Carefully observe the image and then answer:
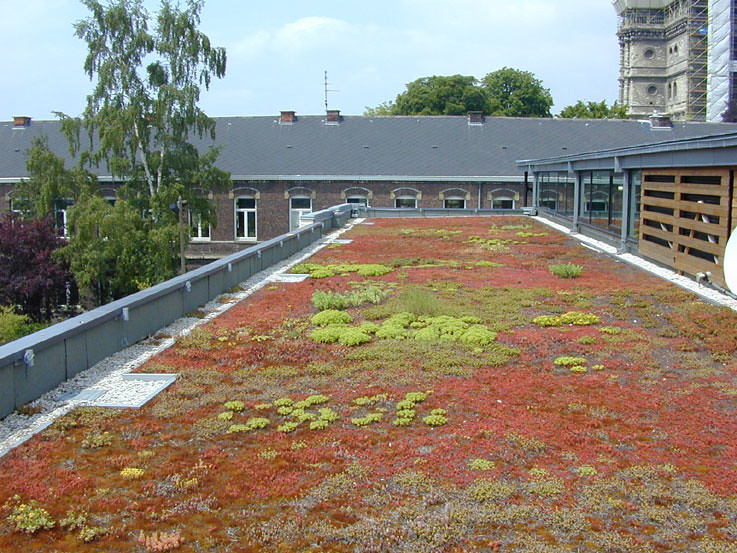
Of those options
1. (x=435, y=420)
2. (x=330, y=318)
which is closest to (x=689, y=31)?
(x=330, y=318)

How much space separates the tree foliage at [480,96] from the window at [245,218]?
23936 millimetres

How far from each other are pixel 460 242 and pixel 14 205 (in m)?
25.5

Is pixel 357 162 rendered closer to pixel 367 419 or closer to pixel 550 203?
pixel 550 203

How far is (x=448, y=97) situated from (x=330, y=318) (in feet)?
169

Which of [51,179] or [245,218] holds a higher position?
[51,179]

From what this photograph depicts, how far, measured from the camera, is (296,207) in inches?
1582

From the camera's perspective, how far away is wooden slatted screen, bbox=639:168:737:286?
12289mm

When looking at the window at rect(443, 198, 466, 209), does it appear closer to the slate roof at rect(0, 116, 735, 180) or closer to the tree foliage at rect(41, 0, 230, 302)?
the slate roof at rect(0, 116, 735, 180)

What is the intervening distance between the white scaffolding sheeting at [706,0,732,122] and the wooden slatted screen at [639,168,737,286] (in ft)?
209

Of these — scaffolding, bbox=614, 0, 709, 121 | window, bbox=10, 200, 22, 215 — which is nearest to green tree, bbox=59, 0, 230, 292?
window, bbox=10, 200, 22, 215

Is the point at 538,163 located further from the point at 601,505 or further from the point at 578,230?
the point at 601,505

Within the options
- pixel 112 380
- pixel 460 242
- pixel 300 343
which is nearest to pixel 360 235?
pixel 460 242

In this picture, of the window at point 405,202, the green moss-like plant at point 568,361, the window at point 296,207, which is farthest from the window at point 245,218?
the green moss-like plant at point 568,361

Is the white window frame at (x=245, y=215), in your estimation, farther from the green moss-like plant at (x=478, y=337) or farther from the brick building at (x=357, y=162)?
the green moss-like plant at (x=478, y=337)
